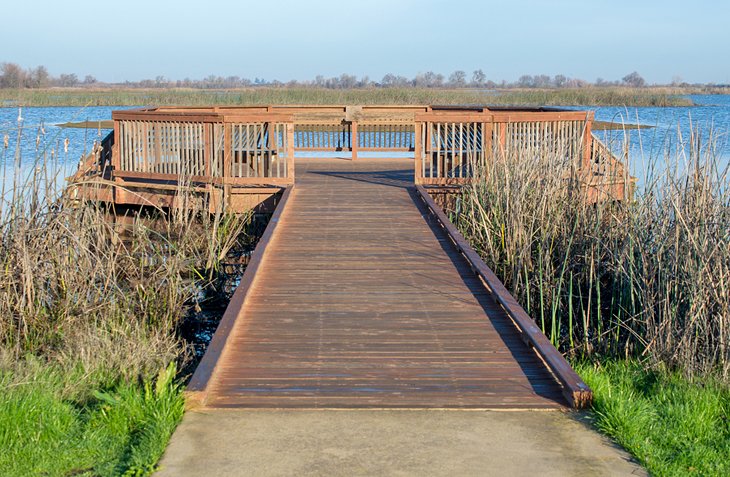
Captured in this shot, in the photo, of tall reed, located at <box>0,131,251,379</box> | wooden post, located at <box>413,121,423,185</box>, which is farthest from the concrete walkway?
wooden post, located at <box>413,121,423,185</box>

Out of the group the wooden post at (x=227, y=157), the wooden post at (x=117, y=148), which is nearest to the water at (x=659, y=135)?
the wooden post at (x=227, y=157)

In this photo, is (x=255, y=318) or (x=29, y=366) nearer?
(x=29, y=366)

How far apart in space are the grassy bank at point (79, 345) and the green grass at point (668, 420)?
2.27 meters

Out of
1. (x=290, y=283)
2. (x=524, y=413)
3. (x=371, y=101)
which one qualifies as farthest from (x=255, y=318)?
(x=371, y=101)

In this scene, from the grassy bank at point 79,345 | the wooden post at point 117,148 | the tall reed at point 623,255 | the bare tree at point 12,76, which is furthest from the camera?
the bare tree at point 12,76

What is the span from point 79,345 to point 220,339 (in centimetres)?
119

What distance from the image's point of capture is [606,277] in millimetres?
8828

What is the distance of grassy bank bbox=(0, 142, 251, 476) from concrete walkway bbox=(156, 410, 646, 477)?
0.26m

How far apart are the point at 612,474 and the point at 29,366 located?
13.0ft

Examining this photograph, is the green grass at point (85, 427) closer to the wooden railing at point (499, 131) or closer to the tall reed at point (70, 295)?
the tall reed at point (70, 295)

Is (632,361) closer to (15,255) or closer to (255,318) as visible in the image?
(255,318)

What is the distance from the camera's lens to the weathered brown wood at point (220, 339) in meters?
4.86

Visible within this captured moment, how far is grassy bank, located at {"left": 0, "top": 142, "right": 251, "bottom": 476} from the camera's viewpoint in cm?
433

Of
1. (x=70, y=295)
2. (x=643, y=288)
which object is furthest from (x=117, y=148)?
(x=643, y=288)
